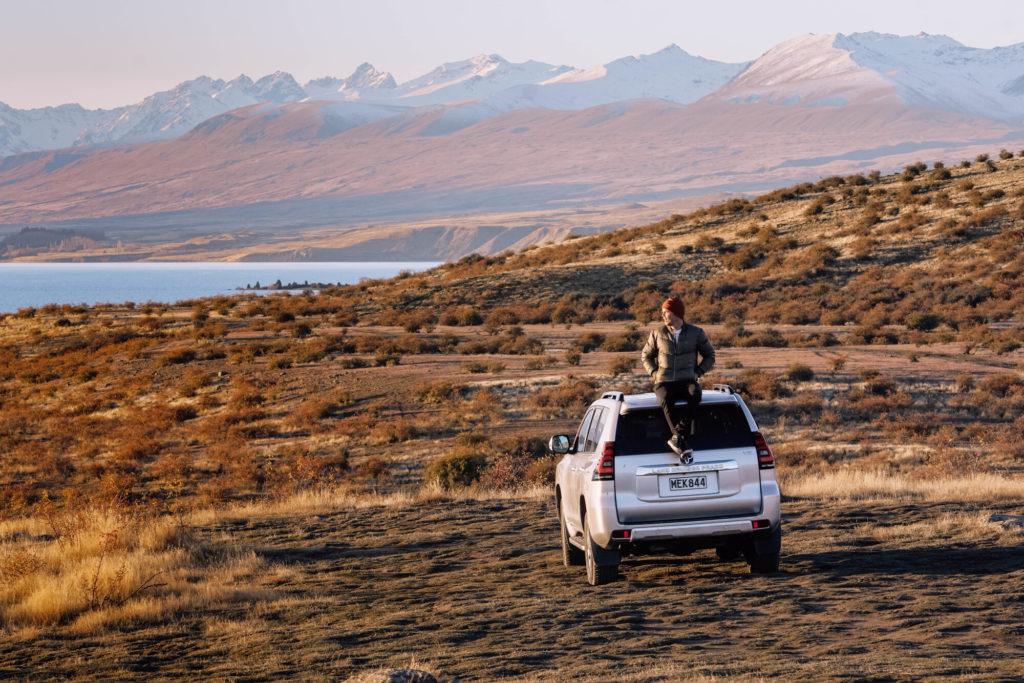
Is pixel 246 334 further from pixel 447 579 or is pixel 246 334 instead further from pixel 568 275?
pixel 447 579

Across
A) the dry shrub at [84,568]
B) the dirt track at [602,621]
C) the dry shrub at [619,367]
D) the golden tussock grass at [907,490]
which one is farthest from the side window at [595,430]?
the dry shrub at [619,367]

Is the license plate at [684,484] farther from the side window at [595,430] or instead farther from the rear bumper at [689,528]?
the side window at [595,430]

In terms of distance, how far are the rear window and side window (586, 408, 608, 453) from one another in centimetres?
36

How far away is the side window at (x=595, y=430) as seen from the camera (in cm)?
1011

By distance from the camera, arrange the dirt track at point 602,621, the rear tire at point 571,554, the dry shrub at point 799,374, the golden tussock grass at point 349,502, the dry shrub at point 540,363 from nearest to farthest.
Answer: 1. the dirt track at point 602,621
2. the rear tire at point 571,554
3. the golden tussock grass at point 349,502
4. the dry shrub at point 799,374
5. the dry shrub at point 540,363

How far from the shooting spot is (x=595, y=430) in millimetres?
10406

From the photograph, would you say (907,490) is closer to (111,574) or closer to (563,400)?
(111,574)

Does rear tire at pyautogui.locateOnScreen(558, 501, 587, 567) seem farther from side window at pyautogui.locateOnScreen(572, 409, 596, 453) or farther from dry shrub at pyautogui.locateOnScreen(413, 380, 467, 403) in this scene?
dry shrub at pyautogui.locateOnScreen(413, 380, 467, 403)

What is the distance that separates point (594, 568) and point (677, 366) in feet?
6.66

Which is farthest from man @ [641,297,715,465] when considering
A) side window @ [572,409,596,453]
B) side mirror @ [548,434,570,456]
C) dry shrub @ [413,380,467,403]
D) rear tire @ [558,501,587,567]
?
dry shrub @ [413,380,467,403]

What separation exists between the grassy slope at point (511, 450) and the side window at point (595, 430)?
1380mm

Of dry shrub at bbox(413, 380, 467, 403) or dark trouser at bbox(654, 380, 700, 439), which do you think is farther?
dry shrub at bbox(413, 380, 467, 403)

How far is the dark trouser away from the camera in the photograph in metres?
9.55

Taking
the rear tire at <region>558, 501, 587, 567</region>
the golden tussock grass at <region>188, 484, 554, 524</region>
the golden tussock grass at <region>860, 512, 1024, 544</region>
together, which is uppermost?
the rear tire at <region>558, 501, 587, 567</region>
